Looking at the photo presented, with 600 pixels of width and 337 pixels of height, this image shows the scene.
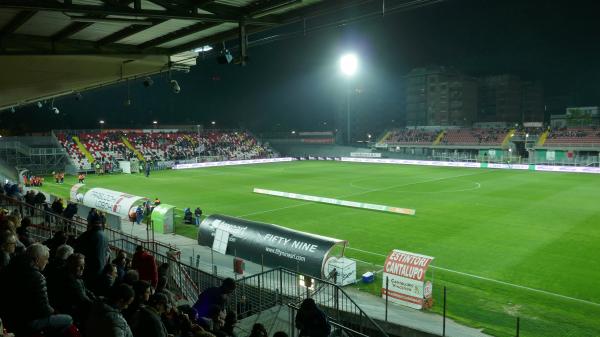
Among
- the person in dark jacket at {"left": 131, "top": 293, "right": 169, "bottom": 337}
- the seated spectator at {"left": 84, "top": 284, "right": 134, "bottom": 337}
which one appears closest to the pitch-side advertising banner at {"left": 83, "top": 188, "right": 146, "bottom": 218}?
the person in dark jacket at {"left": 131, "top": 293, "right": 169, "bottom": 337}

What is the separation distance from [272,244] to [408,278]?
4887 millimetres

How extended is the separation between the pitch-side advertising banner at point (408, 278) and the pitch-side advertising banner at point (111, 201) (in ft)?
50.0

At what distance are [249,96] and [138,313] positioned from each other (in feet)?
320

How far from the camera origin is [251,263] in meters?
15.3

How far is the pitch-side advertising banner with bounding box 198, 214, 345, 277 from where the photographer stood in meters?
13.5

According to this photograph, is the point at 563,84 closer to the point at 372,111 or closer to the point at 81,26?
the point at 372,111

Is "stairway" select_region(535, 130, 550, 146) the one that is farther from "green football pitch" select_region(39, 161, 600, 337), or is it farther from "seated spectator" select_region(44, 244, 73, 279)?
"seated spectator" select_region(44, 244, 73, 279)

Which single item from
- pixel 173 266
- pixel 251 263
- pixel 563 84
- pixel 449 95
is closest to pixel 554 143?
pixel 449 95

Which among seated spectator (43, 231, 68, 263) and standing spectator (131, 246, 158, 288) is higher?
seated spectator (43, 231, 68, 263)

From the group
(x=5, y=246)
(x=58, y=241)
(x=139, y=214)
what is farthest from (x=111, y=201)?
(x=5, y=246)

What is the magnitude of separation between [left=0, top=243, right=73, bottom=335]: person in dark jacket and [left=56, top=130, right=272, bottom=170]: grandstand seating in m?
53.1

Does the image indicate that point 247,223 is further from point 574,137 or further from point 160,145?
point 574,137

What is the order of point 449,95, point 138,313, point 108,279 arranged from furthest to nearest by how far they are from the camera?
point 449,95
point 108,279
point 138,313

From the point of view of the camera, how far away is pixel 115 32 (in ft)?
31.5
